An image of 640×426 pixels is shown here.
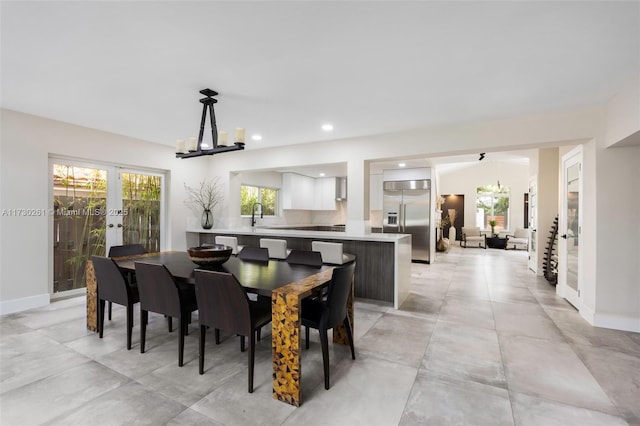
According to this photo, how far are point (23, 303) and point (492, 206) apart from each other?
13.6m

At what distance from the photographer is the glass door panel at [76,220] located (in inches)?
158

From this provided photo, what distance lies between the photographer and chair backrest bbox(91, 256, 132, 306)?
8.63ft

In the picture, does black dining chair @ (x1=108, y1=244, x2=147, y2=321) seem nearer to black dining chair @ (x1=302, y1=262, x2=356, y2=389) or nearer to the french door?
the french door

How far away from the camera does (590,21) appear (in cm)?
180

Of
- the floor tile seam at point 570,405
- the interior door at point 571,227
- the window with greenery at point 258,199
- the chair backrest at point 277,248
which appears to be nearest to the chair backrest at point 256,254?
the chair backrest at point 277,248

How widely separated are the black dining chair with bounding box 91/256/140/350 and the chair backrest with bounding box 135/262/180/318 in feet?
0.73

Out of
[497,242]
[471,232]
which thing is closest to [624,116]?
[497,242]

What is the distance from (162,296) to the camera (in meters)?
2.39

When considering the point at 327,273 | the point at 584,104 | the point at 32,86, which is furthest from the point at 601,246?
the point at 32,86

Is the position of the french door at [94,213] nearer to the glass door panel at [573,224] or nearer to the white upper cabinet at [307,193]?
the white upper cabinet at [307,193]

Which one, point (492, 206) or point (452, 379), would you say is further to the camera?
point (492, 206)

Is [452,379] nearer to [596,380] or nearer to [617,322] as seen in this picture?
[596,380]

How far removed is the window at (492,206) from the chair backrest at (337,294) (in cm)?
1140

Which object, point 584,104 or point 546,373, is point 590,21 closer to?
point 584,104
